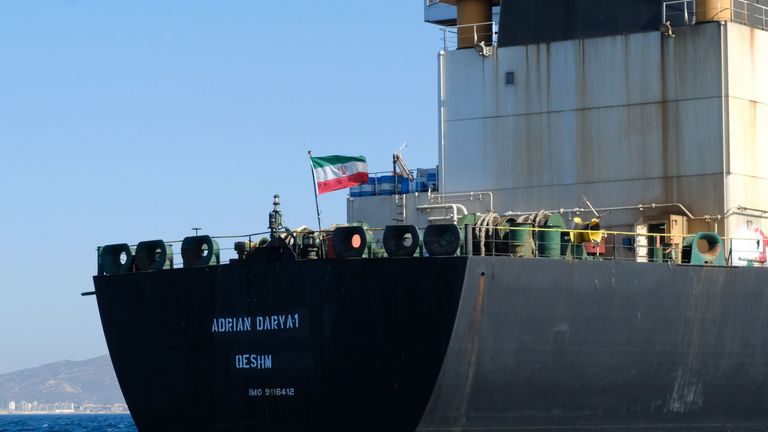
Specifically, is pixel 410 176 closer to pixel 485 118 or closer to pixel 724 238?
pixel 485 118

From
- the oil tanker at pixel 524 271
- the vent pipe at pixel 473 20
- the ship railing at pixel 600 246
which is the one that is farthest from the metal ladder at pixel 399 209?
the ship railing at pixel 600 246

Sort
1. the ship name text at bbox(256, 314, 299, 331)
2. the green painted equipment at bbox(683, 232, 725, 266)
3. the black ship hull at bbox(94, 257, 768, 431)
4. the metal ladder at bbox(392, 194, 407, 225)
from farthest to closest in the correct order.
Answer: the metal ladder at bbox(392, 194, 407, 225), the green painted equipment at bbox(683, 232, 725, 266), the ship name text at bbox(256, 314, 299, 331), the black ship hull at bbox(94, 257, 768, 431)

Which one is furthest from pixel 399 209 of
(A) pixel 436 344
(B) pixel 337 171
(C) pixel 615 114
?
(A) pixel 436 344

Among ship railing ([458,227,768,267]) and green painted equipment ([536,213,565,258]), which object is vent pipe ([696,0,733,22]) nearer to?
ship railing ([458,227,768,267])

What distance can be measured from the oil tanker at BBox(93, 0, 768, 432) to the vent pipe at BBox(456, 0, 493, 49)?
67mm

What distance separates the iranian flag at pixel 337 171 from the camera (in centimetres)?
2967

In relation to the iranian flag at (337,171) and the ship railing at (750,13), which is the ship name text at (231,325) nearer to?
the iranian flag at (337,171)

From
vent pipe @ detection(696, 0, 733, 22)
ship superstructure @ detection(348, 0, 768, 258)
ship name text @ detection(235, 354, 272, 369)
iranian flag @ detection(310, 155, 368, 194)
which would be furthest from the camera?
vent pipe @ detection(696, 0, 733, 22)

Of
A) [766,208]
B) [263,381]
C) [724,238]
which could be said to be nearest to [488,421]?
[263,381]

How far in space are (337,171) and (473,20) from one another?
19.7 ft

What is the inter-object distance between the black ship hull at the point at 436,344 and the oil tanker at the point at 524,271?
36 millimetres

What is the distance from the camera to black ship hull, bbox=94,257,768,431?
Result: 25.6 m

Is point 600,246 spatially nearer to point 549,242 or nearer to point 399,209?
point 549,242

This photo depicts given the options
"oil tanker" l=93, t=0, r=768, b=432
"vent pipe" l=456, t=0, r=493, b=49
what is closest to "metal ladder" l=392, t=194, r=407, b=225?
"oil tanker" l=93, t=0, r=768, b=432
